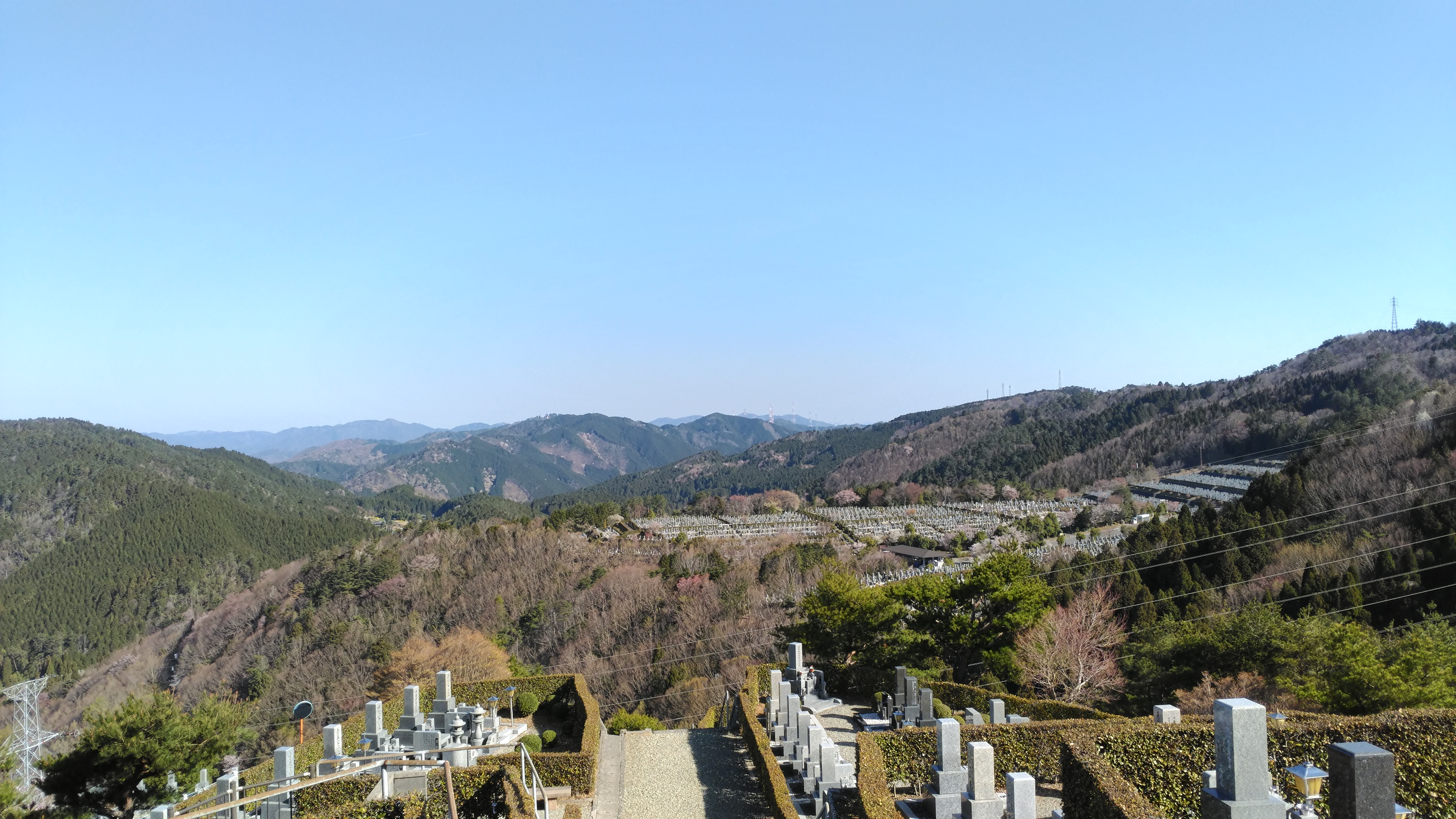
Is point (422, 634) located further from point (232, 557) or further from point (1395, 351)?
point (1395, 351)

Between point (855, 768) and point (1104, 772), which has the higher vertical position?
point (1104, 772)

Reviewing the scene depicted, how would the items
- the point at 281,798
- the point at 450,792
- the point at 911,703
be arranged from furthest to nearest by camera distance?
the point at 911,703
the point at 281,798
the point at 450,792

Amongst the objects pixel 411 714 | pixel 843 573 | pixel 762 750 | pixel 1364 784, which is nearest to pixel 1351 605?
pixel 843 573

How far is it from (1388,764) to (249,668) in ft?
215

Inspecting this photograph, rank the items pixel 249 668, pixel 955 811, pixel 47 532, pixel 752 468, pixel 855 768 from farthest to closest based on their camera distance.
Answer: pixel 752 468 → pixel 47 532 → pixel 249 668 → pixel 855 768 → pixel 955 811

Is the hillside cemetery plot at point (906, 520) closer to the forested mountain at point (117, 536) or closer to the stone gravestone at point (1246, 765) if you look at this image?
the stone gravestone at point (1246, 765)

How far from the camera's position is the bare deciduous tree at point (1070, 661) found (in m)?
23.4

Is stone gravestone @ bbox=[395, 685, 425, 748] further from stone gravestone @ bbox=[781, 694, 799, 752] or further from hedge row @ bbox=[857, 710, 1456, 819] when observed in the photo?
hedge row @ bbox=[857, 710, 1456, 819]

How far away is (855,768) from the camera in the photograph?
44.8 ft

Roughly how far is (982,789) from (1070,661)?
15.5 m

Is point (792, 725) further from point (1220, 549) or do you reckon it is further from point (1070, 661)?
point (1220, 549)

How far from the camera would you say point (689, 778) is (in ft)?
50.0

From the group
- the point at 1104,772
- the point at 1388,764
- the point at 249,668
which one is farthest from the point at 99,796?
the point at 249,668

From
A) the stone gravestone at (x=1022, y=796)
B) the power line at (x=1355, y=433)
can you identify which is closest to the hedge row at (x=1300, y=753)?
the stone gravestone at (x=1022, y=796)
